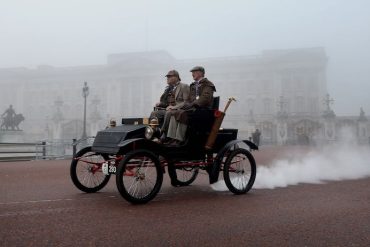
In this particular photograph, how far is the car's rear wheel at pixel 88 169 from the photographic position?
6152mm

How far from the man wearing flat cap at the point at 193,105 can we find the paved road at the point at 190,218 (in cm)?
97

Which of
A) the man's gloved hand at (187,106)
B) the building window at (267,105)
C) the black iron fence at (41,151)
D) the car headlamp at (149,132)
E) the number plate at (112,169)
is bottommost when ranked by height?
the black iron fence at (41,151)

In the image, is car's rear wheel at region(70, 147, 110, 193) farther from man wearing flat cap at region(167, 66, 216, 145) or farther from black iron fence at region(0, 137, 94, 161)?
black iron fence at region(0, 137, 94, 161)

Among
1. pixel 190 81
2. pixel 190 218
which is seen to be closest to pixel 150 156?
pixel 190 218

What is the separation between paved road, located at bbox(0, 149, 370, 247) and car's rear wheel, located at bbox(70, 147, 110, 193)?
173 mm

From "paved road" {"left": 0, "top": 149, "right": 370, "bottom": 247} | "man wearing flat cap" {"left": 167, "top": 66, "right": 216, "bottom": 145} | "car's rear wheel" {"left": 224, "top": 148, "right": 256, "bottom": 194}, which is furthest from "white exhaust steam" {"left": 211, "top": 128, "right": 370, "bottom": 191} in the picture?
"man wearing flat cap" {"left": 167, "top": 66, "right": 216, "bottom": 145}

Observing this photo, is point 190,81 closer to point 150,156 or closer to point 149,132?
point 149,132

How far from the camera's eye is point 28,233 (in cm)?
374

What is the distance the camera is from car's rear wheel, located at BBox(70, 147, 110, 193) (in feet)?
20.2

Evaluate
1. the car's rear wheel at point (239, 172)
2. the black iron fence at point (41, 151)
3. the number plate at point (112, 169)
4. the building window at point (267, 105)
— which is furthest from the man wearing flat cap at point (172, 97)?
the building window at point (267, 105)

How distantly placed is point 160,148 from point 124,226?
1797 millimetres

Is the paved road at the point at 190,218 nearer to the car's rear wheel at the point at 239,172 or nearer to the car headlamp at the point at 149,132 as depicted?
the car's rear wheel at the point at 239,172

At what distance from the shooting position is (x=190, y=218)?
4398 mm

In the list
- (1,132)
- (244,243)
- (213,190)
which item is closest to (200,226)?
(244,243)
